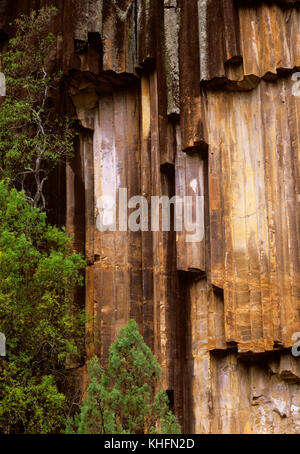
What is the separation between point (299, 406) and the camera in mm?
16484

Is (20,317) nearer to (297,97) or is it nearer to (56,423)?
(56,423)

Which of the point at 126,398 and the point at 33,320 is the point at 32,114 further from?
the point at 126,398

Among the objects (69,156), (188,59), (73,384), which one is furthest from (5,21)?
(73,384)

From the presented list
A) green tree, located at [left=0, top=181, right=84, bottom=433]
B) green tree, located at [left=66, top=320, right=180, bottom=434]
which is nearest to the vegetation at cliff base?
green tree, located at [left=0, top=181, right=84, bottom=433]

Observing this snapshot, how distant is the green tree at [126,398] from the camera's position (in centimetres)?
1310

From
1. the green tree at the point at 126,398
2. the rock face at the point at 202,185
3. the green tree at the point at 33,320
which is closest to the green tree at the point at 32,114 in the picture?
the rock face at the point at 202,185

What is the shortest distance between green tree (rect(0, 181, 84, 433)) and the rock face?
1074 mm

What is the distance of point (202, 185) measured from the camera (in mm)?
17906

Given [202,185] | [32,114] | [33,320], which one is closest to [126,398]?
[33,320]

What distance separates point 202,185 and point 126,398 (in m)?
5.77

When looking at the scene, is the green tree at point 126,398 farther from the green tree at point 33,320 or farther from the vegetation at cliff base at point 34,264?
the vegetation at cliff base at point 34,264

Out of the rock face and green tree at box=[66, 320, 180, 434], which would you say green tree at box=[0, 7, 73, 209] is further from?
green tree at box=[66, 320, 180, 434]

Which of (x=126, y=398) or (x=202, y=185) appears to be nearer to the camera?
(x=126, y=398)

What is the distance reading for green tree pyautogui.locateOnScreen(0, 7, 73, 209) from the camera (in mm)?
19703
